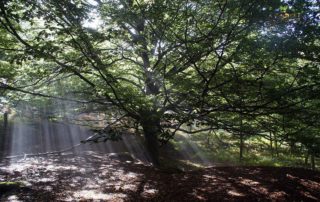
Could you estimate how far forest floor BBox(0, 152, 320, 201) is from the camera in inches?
289

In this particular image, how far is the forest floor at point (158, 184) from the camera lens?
Answer: 734 cm

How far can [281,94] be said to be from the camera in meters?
6.27

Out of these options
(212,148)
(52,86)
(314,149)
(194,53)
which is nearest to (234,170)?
(314,149)

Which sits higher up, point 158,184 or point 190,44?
point 190,44

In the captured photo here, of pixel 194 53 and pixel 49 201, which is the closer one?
pixel 194 53

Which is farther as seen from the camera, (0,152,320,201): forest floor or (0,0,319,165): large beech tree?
(0,152,320,201): forest floor

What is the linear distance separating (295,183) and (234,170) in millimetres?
2422

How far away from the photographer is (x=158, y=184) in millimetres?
8602

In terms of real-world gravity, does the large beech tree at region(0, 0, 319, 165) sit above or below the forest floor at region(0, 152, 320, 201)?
above

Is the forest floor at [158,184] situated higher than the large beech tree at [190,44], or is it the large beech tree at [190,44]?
the large beech tree at [190,44]

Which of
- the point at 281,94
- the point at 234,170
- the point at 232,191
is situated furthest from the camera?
the point at 234,170

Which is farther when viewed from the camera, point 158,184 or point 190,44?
point 158,184

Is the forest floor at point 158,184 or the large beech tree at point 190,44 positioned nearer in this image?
the large beech tree at point 190,44

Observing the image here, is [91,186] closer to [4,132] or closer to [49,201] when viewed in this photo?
[49,201]
